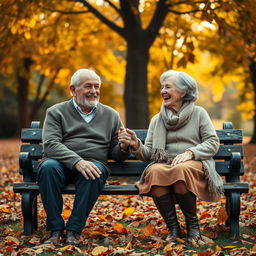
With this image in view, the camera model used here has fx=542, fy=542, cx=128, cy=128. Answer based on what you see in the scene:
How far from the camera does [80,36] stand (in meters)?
16.0

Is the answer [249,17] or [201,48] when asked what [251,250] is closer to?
[249,17]

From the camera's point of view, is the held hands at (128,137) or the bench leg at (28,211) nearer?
the held hands at (128,137)

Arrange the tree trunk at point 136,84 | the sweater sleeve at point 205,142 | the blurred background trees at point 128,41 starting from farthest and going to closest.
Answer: the tree trunk at point 136,84, the blurred background trees at point 128,41, the sweater sleeve at point 205,142

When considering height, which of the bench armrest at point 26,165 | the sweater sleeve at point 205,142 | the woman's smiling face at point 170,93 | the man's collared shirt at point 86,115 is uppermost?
the woman's smiling face at point 170,93

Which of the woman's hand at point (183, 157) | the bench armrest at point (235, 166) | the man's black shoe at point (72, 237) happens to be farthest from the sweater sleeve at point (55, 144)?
the bench armrest at point (235, 166)

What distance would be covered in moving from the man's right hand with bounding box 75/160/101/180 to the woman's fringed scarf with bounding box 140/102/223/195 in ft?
1.41

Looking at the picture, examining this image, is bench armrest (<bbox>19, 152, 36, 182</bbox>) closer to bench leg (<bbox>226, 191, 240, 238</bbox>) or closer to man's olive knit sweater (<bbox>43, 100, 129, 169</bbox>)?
man's olive knit sweater (<bbox>43, 100, 129, 169</bbox>)

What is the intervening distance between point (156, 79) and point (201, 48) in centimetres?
476

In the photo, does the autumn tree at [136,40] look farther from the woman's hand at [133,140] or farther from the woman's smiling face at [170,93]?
the woman's hand at [133,140]

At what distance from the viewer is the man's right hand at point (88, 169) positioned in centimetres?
468

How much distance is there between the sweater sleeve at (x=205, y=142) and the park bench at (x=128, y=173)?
25 centimetres

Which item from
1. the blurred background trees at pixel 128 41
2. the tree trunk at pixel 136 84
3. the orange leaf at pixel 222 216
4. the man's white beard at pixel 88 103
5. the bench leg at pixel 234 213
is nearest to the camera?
the bench leg at pixel 234 213

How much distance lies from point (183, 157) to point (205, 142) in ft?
0.86

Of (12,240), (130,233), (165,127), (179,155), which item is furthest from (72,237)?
(165,127)
